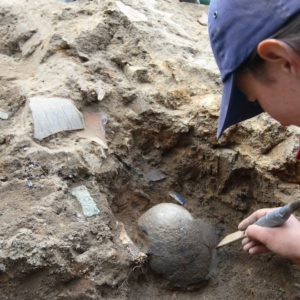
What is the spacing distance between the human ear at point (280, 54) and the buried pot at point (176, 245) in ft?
2.95

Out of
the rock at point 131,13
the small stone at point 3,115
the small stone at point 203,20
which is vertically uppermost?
the rock at point 131,13

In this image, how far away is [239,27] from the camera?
108cm

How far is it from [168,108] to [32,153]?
0.64 meters

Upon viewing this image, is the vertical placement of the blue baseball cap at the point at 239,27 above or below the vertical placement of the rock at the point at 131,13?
above

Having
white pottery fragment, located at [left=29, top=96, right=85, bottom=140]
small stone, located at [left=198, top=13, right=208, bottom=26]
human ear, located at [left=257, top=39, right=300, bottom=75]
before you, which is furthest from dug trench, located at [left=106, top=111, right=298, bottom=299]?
small stone, located at [left=198, top=13, right=208, bottom=26]

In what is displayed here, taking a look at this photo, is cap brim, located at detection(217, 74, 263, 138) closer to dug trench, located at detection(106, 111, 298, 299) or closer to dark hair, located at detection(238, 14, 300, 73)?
dark hair, located at detection(238, 14, 300, 73)

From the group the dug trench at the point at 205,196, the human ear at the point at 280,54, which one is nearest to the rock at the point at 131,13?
the dug trench at the point at 205,196

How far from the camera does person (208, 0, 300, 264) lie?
1001 mm

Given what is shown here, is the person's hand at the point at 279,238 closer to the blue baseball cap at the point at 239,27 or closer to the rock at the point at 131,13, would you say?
the blue baseball cap at the point at 239,27

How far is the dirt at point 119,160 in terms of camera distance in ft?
A: 4.92

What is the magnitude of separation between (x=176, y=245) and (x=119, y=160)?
1.31 ft

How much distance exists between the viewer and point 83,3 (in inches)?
104

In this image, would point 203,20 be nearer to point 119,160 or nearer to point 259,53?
point 119,160

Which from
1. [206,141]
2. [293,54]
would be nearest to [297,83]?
[293,54]
